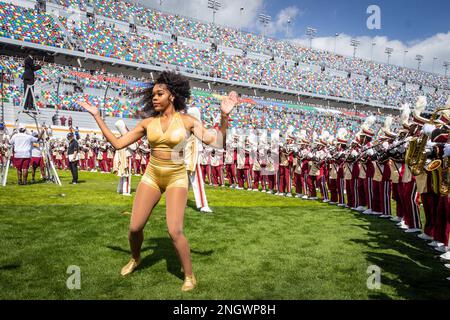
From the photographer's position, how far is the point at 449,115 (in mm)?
5023

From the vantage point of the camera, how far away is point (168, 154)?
3750 mm

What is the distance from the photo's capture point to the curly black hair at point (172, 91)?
396 cm

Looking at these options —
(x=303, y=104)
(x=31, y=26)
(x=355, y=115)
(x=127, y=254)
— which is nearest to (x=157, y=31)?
(x=31, y=26)

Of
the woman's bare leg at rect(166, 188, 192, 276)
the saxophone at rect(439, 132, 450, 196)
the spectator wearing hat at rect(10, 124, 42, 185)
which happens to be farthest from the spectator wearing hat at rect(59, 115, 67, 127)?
the saxophone at rect(439, 132, 450, 196)

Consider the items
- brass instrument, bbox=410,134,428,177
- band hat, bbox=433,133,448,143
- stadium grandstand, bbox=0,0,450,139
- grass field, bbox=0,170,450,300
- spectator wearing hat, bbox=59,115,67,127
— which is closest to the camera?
grass field, bbox=0,170,450,300

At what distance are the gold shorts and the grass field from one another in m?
1.02

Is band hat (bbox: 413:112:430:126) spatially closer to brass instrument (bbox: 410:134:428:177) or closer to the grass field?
brass instrument (bbox: 410:134:428:177)

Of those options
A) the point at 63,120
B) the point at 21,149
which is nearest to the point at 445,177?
the point at 21,149

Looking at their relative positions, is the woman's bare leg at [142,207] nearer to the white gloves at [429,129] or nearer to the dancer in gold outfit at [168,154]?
the dancer in gold outfit at [168,154]

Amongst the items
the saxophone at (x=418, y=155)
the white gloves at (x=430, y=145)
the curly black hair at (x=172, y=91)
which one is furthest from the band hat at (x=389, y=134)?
the curly black hair at (x=172, y=91)

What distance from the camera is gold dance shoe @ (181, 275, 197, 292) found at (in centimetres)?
357

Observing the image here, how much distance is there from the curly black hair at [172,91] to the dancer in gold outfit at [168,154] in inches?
0.6

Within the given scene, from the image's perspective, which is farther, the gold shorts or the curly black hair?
the curly black hair

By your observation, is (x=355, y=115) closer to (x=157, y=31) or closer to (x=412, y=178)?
(x=157, y=31)
